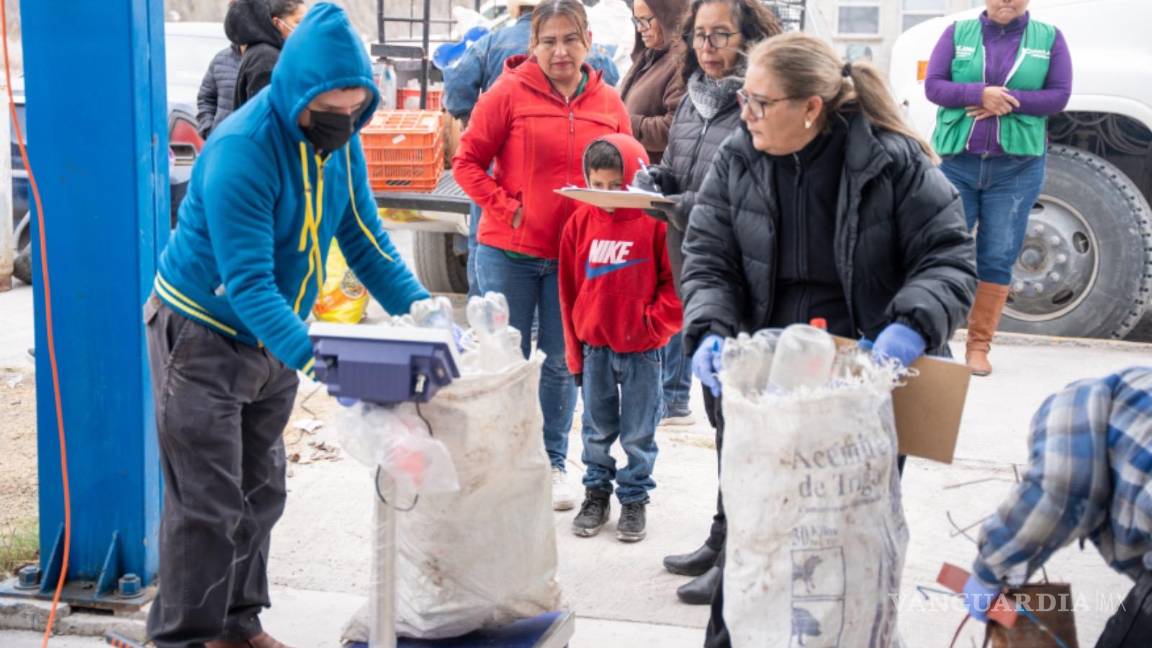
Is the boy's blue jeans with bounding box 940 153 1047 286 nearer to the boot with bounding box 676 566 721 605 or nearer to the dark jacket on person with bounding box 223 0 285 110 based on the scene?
the boot with bounding box 676 566 721 605

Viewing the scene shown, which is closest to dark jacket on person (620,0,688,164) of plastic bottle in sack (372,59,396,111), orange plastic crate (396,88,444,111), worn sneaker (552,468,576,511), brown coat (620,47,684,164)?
brown coat (620,47,684,164)

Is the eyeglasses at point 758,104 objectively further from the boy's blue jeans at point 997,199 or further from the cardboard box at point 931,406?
the boy's blue jeans at point 997,199

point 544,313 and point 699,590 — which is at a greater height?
point 544,313

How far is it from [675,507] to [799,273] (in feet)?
6.09

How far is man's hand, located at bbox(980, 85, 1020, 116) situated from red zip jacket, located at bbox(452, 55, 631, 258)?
2.31m

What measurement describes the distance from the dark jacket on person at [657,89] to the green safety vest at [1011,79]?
1673 mm

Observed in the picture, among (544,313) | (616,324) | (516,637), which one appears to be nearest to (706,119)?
(616,324)

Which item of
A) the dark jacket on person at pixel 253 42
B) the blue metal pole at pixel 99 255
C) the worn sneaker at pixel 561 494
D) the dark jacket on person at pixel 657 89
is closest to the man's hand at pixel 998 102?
the dark jacket on person at pixel 657 89

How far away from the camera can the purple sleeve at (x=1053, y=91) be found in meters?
6.18

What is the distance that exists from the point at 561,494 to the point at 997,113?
292cm

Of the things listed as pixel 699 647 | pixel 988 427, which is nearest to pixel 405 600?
pixel 699 647

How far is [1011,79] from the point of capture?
625 cm

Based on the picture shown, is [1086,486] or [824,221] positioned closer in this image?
[1086,486]

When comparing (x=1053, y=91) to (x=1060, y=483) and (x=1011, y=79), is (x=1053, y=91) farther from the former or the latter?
(x=1060, y=483)
